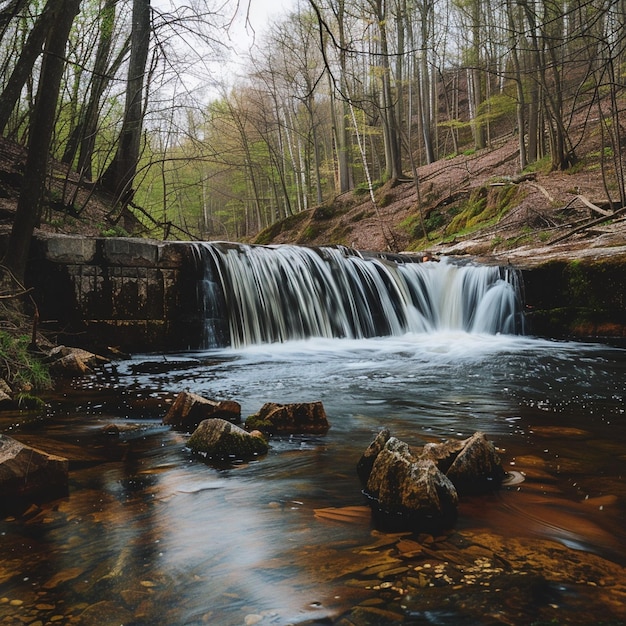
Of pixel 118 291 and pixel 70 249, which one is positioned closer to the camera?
pixel 70 249

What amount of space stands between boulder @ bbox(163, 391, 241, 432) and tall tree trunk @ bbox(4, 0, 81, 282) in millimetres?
3573

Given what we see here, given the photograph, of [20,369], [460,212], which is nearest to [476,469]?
[20,369]

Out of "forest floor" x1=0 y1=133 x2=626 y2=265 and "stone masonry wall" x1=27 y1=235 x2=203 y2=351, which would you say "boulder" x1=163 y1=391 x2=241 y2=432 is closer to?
"stone masonry wall" x1=27 y1=235 x2=203 y2=351

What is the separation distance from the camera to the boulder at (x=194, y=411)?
3.68 metres

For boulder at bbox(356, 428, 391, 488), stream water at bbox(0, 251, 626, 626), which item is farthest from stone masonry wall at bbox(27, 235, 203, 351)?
boulder at bbox(356, 428, 391, 488)

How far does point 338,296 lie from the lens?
9.88 metres

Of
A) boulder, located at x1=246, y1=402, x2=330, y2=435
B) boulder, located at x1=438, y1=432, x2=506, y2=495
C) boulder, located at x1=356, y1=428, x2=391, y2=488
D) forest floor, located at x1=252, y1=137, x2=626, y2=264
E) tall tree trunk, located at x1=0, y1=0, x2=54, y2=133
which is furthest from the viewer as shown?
forest floor, located at x1=252, y1=137, x2=626, y2=264

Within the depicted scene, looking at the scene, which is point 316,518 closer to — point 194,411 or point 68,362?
point 194,411

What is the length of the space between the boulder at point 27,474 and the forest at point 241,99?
2.24 metres

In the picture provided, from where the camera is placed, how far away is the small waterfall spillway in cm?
866

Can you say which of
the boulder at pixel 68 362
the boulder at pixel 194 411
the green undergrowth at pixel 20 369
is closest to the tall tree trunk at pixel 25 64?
the boulder at pixel 68 362

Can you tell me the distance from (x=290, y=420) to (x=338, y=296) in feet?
21.1

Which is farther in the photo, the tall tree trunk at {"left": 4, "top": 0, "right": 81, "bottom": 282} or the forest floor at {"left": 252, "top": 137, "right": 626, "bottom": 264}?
the forest floor at {"left": 252, "top": 137, "right": 626, "bottom": 264}

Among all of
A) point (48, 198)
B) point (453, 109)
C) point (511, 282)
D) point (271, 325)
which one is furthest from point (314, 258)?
point (453, 109)
